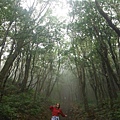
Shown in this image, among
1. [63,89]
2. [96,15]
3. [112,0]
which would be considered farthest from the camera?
[63,89]

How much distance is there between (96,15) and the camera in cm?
1527

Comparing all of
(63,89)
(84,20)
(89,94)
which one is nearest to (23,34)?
(84,20)

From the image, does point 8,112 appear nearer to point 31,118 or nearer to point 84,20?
point 31,118

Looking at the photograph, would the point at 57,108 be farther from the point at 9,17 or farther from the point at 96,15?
the point at 96,15

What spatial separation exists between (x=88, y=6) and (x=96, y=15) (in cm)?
119

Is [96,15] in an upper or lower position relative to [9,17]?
upper

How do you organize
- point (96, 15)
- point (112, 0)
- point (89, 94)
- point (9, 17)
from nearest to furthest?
1. point (9, 17)
2. point (112, 0)
3. point (96, 15)
4. point (89, 94)

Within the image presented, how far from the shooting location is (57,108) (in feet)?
34.3

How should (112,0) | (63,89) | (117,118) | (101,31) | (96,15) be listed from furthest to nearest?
(63,89) < (101,31) < (96,15) < (112,0) < (117,118)

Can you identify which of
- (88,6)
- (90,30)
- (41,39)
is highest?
(88,6)

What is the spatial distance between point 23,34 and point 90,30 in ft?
24.2

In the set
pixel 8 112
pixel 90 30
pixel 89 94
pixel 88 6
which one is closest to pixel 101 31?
pixel 90 30

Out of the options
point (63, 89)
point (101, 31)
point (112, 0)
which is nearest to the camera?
point (112, 0)

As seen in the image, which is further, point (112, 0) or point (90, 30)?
point (90, 30)
